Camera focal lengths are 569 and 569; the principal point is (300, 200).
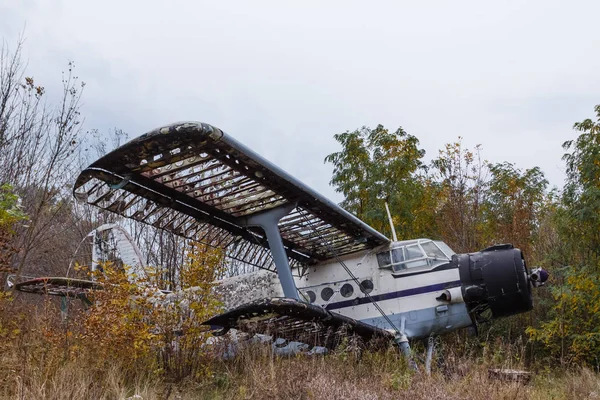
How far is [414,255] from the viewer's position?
10.3 meters

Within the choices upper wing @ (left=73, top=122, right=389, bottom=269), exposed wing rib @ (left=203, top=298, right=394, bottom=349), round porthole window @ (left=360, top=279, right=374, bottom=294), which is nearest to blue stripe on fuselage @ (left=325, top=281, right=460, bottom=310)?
round porthole window @ (left=360, top=279, right=374, bottom=294)

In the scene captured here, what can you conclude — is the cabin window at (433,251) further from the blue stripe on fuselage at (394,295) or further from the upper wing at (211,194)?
the upper wing at (211,194)

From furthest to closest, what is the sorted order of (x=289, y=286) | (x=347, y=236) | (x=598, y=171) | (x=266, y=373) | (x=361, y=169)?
1. (x=361, y=169)
2. (x=598, y=171)
3. (x=347, y=236)
4. (x=289, y=286)
5. (x=266, y=373)

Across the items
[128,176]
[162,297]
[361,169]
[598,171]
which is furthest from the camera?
[361,169]

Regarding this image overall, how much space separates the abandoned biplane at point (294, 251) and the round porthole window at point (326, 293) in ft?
0.06

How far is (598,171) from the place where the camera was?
12.2m

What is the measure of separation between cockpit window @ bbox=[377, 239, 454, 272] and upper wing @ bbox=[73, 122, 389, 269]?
1.01 feet

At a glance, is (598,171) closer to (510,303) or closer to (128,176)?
(510,303)

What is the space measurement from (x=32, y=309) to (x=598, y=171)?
11249mm

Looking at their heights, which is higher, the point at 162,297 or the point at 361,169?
the point at 361,169

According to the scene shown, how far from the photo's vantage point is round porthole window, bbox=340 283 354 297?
10639 millimetres

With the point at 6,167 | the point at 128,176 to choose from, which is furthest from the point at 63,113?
the point at 128,176

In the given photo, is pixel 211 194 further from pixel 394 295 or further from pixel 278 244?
pixel 394 295

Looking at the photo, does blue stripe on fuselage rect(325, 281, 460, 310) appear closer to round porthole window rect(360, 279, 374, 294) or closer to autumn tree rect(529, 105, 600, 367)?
round porthole window rect(360, 279, 374, 294)
